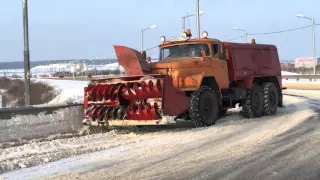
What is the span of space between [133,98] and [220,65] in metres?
3.00

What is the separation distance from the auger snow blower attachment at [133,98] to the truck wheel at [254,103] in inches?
132

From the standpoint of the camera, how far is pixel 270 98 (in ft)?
48.0

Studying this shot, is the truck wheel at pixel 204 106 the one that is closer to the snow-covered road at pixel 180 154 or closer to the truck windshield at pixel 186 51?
the snow-covered road at pixel 180 154

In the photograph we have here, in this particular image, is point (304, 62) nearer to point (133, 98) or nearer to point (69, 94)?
point (69, 94)

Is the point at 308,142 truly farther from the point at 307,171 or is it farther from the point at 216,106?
the point at 216,106

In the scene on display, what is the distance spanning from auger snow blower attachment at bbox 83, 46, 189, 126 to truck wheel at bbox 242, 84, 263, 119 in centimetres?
334

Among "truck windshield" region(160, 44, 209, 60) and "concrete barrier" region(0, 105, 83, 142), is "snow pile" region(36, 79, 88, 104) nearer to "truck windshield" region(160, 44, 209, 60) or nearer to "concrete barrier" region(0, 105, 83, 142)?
"truck windshield" region(160, 44, 209, 60)

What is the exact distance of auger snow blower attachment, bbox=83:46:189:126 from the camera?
10398 millimetres

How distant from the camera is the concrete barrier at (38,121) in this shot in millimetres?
10038

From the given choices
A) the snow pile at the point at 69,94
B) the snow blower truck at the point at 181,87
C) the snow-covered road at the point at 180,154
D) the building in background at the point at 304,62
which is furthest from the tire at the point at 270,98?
the building in background at the point at 304,62

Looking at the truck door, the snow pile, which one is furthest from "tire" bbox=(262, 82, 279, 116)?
the snow pile

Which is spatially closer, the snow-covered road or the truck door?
the snow-covered road

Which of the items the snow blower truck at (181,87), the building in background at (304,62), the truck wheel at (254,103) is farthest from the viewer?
the building in background at (304,62)

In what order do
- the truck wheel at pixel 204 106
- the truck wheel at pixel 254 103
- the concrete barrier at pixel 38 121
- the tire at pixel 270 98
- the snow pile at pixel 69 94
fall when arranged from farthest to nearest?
the snow pile at pixel 69 94, the tire at pixel 270 98, the truck wheel at pixel 254 103, the truck wheel at pixel 204 106, the concrete barrier at pixel 38 121
